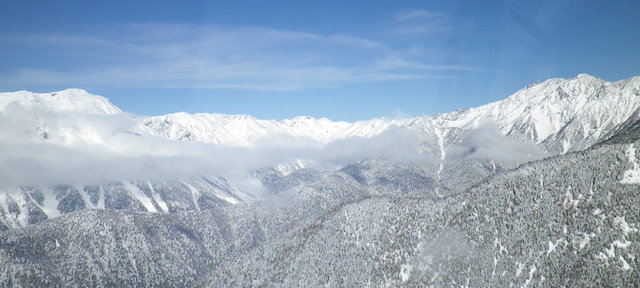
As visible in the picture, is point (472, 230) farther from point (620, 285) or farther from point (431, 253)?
point (620, 285)

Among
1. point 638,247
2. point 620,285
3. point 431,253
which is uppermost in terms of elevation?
point 638,247

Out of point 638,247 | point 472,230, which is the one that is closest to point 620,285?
point 638,247

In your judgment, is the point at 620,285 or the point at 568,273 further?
the point at 568,273

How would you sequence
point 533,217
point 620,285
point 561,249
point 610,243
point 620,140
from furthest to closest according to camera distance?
point 620,140, point 533,217, point 561,249, point 610,243, point 620,285


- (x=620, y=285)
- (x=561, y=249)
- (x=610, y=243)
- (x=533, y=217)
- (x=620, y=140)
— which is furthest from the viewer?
(x=620, y=140)

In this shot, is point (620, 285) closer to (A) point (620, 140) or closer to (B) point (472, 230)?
(B) point (472, 230)

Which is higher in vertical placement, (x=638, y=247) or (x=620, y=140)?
(x=620, y=140)

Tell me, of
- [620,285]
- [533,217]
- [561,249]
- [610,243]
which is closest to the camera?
[620,285]

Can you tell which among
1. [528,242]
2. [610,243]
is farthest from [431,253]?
[610,243]

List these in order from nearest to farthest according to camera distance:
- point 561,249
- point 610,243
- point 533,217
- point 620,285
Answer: point 620,285 < point 610,243 < point 561,249 < point 533,217
